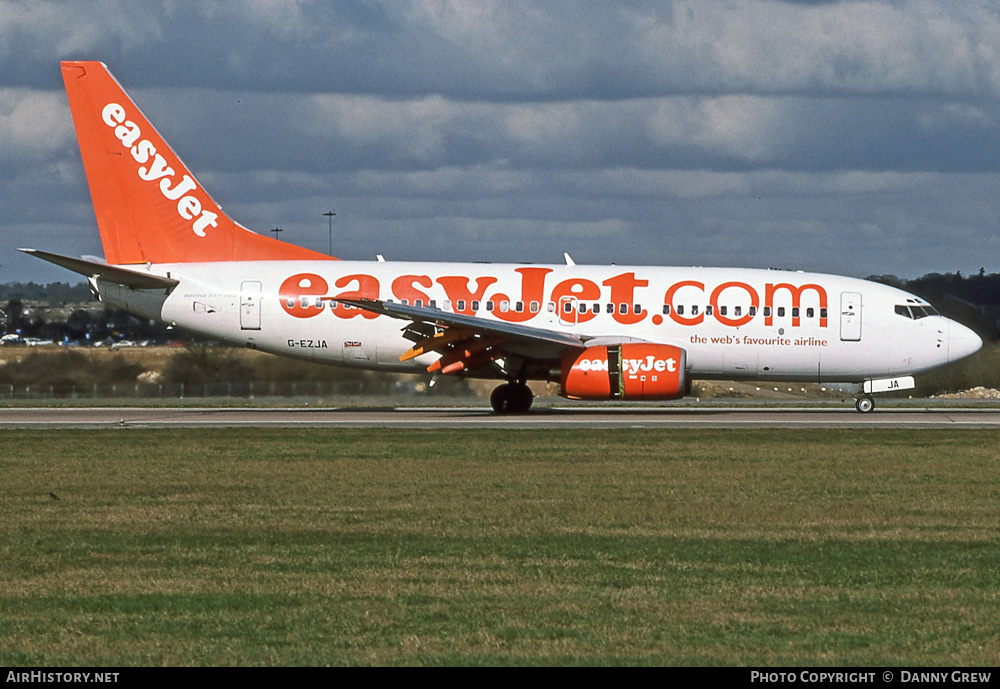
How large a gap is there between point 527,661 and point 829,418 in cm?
2575

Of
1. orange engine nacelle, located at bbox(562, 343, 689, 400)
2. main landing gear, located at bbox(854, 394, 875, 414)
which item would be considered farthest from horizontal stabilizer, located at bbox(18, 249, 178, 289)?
main landing gear, located at bbox(854, 394, 875, 414)

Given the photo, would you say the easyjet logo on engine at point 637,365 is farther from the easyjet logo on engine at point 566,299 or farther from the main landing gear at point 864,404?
the main landing gear at point 864,404

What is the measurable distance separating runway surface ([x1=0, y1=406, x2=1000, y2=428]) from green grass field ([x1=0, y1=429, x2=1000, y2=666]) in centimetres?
750

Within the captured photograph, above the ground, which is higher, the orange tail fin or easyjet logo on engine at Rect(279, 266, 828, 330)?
the orange tail fin

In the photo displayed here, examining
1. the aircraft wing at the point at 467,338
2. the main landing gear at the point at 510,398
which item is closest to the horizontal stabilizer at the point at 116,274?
the aircraft wing at the point at 467,338

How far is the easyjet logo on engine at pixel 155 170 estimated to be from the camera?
112 feet

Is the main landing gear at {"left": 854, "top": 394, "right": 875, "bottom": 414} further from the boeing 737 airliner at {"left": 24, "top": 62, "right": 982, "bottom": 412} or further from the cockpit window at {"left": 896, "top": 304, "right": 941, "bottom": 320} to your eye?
the cockpit window at {"left": 896, "top": 304, "right": 941, "bottom": 320}

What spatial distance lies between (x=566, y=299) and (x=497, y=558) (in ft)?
70.2

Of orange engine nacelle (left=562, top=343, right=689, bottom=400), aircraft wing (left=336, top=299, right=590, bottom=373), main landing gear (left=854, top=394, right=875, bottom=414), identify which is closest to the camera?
aircraft wing (left=336, top=299, right=590, bottom=373)

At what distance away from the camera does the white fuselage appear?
3328cm

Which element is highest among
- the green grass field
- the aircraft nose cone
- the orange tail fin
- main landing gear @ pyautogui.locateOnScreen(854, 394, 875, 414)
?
the orange tail fin

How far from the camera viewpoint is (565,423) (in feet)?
101

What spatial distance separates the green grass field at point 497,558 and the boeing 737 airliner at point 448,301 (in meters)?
10.6
